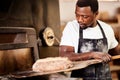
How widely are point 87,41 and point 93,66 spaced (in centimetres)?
21

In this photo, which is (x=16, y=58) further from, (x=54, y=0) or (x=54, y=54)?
(x=54, y=0)

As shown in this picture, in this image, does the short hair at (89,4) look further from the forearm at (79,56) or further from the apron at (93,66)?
the forearm at (79,56)

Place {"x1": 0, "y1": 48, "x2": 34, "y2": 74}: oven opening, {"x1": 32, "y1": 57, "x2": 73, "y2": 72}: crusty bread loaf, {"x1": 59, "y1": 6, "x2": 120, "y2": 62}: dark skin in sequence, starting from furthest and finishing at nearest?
{"x1": 0, "y1": 48, "x2": 34, "y2": 74}: oven opening → {"x1": 59, "y1": 6, "x2": 120, "y2": 62}: dark skin → {"x1": 32, "y1": 57, "x2": 73, "y2": 72}: crusty bread loaf

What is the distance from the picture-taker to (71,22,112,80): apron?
6.46 feet

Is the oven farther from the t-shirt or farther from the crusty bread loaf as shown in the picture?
the t-shirt

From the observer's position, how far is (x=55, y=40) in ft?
9.97

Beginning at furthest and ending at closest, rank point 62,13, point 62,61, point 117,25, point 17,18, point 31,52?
point 117,25
point 62,13
point 17,18
point 31,52
point 62,61

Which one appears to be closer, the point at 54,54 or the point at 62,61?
the point at 62,61

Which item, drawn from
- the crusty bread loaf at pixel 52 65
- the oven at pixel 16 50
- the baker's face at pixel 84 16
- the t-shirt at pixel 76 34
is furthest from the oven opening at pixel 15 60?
the baker's face at pixel 84 16

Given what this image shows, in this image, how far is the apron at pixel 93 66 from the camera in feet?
6.46

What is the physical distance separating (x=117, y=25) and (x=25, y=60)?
7.51ft

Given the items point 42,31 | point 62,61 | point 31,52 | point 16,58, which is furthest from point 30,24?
point 62,61

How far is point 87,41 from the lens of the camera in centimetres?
202

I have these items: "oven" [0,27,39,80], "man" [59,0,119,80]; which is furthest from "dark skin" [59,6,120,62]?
"oven" [0,27,39,80]
